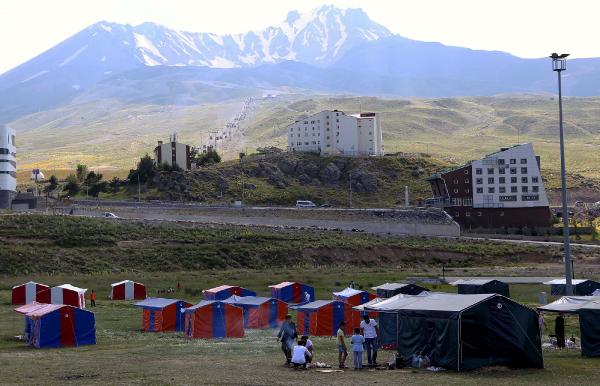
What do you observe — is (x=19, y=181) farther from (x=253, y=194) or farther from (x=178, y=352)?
(x=178, y=352)

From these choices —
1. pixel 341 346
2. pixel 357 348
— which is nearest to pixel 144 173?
pixel 341 346

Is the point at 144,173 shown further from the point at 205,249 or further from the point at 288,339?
the point at 288,339

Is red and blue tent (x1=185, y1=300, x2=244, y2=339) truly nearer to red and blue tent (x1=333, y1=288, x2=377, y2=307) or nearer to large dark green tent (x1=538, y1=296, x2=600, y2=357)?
red and blue tent (x1=333, y1=288, x2=377, y2=307)

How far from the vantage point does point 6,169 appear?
128 metres

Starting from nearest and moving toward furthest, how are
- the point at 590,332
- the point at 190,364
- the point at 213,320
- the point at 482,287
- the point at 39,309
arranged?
1. the point at 190,364
2. the point at 590,332
3. the point at 39,309
4. the point at 213,320
5. the point at 482,287

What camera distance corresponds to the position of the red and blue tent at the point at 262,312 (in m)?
44.7

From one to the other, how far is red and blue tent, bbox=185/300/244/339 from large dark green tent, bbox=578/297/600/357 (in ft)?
49.2

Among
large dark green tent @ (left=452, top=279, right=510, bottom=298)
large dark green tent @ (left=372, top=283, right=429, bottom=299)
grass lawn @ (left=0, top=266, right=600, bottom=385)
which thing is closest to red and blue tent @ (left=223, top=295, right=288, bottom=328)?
grass lawn @ (left=0, top=266, right=600, bottom=385)

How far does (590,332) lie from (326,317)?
13.4 meters

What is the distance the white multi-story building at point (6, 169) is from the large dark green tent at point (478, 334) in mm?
108308

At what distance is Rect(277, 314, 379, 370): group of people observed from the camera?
26858mm

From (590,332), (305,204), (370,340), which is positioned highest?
(305,204)

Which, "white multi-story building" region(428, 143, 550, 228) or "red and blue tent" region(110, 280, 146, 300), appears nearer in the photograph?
"red and blue tent" region(110, 280, 146, 300)

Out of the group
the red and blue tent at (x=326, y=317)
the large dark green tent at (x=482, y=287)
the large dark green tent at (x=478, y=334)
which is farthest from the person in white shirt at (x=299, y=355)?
the large dark green tent at (x=482, y=287)
